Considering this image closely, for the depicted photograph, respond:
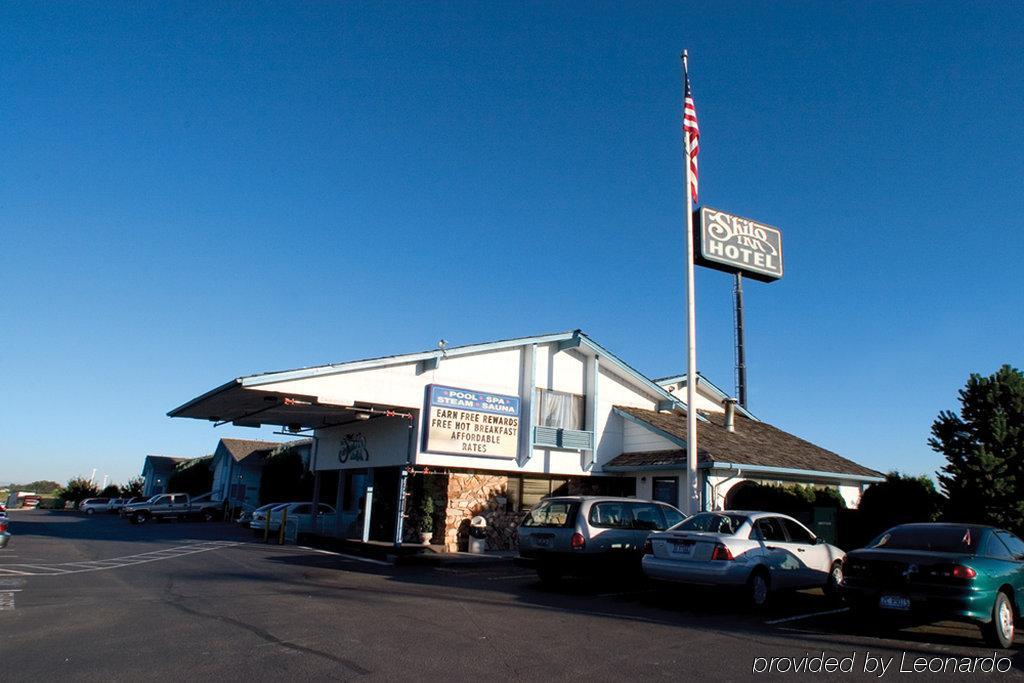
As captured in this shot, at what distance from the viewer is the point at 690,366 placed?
677 inches

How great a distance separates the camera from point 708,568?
1062 cm

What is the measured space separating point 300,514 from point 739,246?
19075 mm

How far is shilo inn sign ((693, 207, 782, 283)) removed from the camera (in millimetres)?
24109

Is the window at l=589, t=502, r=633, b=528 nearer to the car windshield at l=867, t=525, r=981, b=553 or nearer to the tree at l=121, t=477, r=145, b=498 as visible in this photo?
the car windshield at l=867, t=525, r=981, b=553

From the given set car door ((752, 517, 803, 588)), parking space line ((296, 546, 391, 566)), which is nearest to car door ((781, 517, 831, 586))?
car door ((752, 517, 803, 588))

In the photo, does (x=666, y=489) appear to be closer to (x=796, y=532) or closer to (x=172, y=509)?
(x=796, y=532)

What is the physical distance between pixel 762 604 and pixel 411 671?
21.3ft

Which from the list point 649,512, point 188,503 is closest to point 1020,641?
point 649,512

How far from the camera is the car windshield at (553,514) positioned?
43.2 feet

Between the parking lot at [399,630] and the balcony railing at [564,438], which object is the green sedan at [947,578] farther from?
the balcony railing at [564,438]

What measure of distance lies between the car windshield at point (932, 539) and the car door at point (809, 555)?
5.80 feet

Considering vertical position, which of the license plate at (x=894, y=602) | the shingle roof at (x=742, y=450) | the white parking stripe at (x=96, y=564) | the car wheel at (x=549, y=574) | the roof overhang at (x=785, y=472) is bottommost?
the white parking stripe at (x=96, y=564)

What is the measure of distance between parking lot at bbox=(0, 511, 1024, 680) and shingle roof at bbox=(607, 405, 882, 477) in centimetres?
727

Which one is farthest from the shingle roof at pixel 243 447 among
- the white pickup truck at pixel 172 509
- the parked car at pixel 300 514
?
the parked car at pixel 300 514
